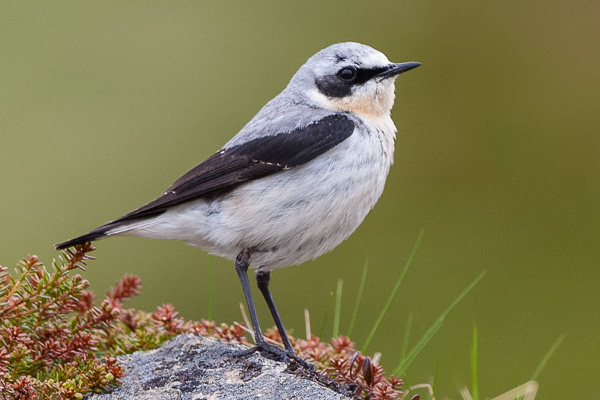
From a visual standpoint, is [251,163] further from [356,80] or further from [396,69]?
[396,69]

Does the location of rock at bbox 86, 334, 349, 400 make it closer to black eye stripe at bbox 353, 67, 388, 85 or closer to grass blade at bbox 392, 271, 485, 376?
grass blade at bbox 392, 271, 485, 376

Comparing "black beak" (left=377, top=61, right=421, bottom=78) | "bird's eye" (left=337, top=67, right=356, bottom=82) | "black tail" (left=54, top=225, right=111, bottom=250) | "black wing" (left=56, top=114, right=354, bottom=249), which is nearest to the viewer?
"black tail" (left=54, top=225, right=111, bottom=250)

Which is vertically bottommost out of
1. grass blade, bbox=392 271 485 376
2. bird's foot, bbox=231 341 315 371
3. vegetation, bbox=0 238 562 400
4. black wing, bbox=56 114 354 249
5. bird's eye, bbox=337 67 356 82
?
grass blade, bbox=392 271 485 376

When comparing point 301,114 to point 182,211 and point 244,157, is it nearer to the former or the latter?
point 244,157

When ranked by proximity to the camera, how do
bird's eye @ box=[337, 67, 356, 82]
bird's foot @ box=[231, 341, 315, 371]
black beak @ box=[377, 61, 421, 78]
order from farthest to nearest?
bird's eye @ box=[337, 67, 356, 82] < black beak @ box=[377, 61, 421, 78] < bird's foot @ box=[231, 341, 315, 371]

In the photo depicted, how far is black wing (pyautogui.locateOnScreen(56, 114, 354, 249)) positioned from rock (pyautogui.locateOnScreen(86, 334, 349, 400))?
94 centimetres

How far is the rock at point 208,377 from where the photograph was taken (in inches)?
152

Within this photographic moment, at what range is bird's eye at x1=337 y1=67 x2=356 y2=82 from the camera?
212 inches

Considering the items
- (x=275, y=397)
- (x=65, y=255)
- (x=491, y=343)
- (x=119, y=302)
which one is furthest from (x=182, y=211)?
(x=491, y=343)

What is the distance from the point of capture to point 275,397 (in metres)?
3.79

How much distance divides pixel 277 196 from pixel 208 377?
1.27 meters

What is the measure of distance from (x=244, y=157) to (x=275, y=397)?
1.79m

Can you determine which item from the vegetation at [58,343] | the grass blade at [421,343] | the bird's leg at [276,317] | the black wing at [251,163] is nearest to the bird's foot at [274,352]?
the bird's leg at [276,317]

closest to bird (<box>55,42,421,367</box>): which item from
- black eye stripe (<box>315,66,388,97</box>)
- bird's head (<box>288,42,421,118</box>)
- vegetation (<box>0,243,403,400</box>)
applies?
bird's head (<box>288,42,421,118</box>)
